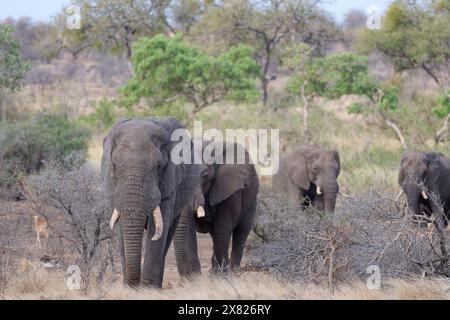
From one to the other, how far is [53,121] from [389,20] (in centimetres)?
1331

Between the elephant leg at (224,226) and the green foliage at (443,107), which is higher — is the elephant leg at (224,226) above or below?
below

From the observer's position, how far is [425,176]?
15.7 m

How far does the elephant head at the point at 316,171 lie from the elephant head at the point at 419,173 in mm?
1129

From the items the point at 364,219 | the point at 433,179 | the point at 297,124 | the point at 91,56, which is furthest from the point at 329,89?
the point at 91,56

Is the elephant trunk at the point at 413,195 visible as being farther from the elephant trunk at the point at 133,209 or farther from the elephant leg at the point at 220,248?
the elephant trunk at the point at 133,209

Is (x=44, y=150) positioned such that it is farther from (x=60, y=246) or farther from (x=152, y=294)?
(x=152, y=294)

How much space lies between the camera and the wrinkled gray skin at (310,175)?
15.4 m

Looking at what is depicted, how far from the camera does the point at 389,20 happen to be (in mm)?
27922

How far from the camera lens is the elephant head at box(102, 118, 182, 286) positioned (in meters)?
7.98

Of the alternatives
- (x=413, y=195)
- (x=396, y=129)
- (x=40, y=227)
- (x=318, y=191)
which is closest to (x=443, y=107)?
(x=396, y=129)

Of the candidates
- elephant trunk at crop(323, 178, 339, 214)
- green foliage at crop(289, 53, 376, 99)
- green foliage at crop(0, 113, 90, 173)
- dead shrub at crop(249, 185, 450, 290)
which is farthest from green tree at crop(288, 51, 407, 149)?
dead shrub at crop(249, 185, 450, 290)

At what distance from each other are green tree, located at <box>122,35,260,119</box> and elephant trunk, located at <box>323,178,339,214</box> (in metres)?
8.45

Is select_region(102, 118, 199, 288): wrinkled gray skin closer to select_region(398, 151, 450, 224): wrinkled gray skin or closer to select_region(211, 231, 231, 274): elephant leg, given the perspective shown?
select_region(211, 231, 231, 274): elephant leg

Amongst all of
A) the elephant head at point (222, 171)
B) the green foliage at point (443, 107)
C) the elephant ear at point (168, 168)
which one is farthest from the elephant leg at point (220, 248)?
the green foliage at point (443, 107)
